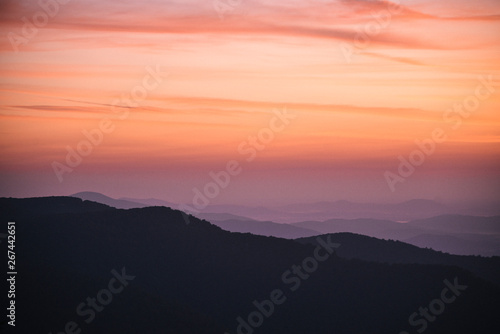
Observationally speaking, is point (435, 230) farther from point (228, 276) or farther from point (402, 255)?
point (228, 276)

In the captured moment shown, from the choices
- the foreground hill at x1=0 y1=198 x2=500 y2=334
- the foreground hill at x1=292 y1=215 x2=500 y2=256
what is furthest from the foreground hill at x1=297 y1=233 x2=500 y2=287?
the foreground hill at x1=292 y1=215 x2=500 y2=256

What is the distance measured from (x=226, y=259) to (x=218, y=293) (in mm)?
4231

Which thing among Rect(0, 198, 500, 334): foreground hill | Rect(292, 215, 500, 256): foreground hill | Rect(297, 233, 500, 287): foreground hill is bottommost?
Rect(0, 198, 500, 334): foreground hill

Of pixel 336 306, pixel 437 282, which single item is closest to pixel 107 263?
pixel 336 306

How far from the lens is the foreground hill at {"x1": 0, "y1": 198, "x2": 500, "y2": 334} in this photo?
50.9 m

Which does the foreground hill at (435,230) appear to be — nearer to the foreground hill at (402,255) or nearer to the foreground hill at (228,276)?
the foreground hill at (402,255)

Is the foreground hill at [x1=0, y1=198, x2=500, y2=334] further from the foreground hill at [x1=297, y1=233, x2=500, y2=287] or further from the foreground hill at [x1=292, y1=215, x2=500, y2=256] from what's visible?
the foreground hill at [x1=292, y1=215, x2=500, y2=256]

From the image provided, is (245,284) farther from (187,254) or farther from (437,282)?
(437,282)

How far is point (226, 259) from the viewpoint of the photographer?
60.2 meters

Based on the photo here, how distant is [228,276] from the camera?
58.5m

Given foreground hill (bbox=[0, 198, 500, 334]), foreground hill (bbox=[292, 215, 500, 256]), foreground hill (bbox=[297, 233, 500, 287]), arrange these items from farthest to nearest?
foreground hill (bbox=[292, 215, 500, 256]) → foreground hill (bbox=[297, 233, 500, 287]) → foreground hill (bbox=[0, 198, 500, 334])

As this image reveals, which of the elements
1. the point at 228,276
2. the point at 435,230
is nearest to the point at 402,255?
the point at 228,276

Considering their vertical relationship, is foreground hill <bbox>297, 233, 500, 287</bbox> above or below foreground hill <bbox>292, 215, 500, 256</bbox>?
below

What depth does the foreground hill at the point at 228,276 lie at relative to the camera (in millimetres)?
50938
